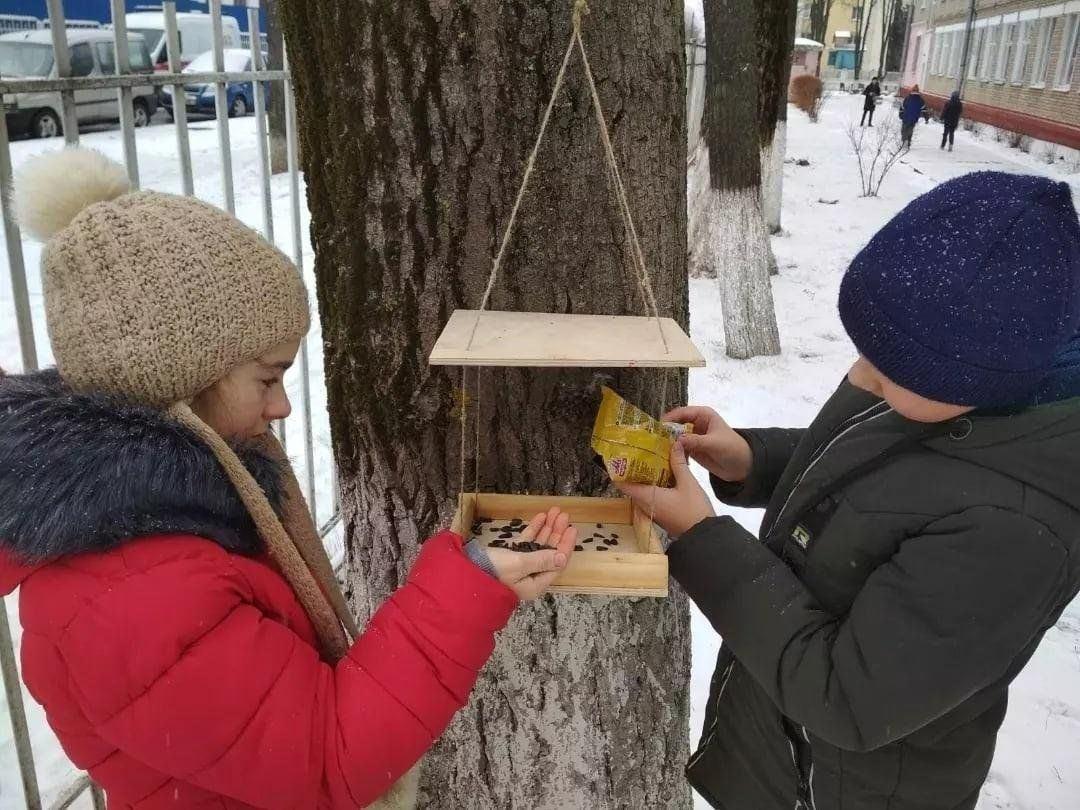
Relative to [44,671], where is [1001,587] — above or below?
above

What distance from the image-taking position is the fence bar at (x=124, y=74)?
6.75ft

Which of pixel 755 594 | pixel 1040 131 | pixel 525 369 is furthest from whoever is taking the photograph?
pixel 1040 131

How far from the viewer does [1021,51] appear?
24219 millimetres

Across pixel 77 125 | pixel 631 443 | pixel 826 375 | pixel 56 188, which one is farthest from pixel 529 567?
pixel 826 375

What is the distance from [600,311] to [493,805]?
3.53 ft

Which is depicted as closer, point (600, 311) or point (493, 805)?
point (600, 311)

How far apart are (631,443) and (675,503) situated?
0.14 metres

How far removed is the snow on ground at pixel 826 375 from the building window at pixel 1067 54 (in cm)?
470

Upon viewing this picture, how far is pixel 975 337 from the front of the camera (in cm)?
108

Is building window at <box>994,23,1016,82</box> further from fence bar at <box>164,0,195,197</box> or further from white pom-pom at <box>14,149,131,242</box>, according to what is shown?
white pom-pom at <box>14,149,131,242</box>

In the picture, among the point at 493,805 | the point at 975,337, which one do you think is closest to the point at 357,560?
the point at 493,805

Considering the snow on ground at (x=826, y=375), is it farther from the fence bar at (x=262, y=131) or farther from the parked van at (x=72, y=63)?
the parked van at (x=72, y=63)

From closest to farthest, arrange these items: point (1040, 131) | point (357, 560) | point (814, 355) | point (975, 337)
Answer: point (975, 337) < point (357, 560) < point (814, 355) < point (1040, 131)

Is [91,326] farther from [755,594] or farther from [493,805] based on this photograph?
[493,805]
